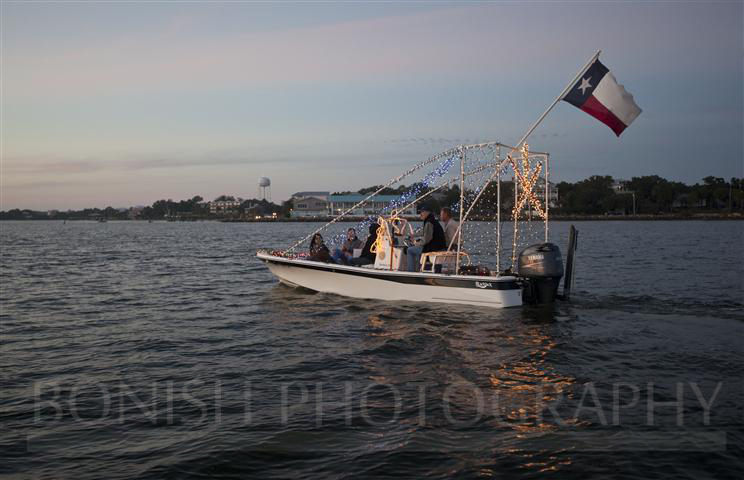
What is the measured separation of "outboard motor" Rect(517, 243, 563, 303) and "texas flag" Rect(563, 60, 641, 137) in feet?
11.3

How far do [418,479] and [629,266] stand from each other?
2772cm

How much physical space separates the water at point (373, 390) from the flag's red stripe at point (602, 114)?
468 centimetres

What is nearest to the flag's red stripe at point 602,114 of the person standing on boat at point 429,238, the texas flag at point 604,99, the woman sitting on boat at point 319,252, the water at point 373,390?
the texas flag at point 604,99

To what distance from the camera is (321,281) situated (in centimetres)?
1941

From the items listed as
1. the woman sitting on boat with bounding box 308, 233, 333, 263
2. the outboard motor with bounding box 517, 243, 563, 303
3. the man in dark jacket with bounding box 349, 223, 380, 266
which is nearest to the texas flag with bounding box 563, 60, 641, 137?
the outboard motor with bounding box 517, 243, 563, 303

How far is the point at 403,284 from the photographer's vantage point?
16656 millimetres

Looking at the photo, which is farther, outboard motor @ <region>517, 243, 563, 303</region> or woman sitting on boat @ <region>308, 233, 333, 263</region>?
woman sitting on boat @ <region>308, 233, 333, 263</region>

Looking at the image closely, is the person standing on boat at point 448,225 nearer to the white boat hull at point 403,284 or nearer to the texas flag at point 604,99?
the white boat hull at point 403,284

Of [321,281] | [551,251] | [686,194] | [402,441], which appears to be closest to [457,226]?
[551,251]

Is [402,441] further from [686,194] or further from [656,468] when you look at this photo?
[686,194]

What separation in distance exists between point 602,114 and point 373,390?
924 centimetres

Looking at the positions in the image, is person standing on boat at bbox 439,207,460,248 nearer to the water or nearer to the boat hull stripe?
the boat hull stripe

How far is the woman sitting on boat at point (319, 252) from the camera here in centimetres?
1931

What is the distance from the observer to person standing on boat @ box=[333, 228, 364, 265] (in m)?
19.7
